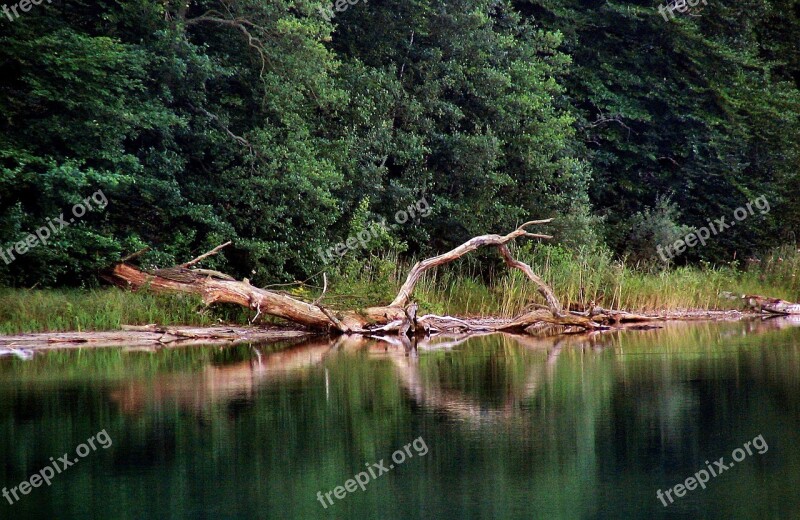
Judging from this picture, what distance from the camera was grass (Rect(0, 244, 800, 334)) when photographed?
2275 centimetres

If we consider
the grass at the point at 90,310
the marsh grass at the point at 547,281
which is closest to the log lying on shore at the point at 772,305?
the marsh grass at the point at 547,281

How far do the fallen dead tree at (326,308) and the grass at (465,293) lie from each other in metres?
0.51

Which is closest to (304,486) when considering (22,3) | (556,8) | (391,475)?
(391,475)

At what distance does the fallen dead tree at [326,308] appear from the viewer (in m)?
23.7

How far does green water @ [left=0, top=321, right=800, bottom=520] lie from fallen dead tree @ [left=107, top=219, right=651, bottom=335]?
206 inches

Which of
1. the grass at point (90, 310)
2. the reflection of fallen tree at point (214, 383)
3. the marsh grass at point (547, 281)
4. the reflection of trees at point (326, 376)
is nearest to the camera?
the reflection of trees at point (326, 376)

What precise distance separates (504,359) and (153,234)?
1186 cm

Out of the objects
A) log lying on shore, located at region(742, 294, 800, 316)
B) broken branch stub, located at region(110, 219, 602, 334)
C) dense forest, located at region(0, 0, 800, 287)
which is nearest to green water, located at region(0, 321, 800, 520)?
broken branch stub, located at region(110, 219, 602, 334)

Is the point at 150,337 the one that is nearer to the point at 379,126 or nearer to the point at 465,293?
the point at 465,293

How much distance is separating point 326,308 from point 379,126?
8.10m

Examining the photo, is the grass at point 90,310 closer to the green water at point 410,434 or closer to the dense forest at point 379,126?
the dense forest at point 379,126

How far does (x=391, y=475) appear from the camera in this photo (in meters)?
9.16

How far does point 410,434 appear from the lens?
10727mm

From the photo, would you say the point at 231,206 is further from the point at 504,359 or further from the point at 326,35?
the point at 504,359
